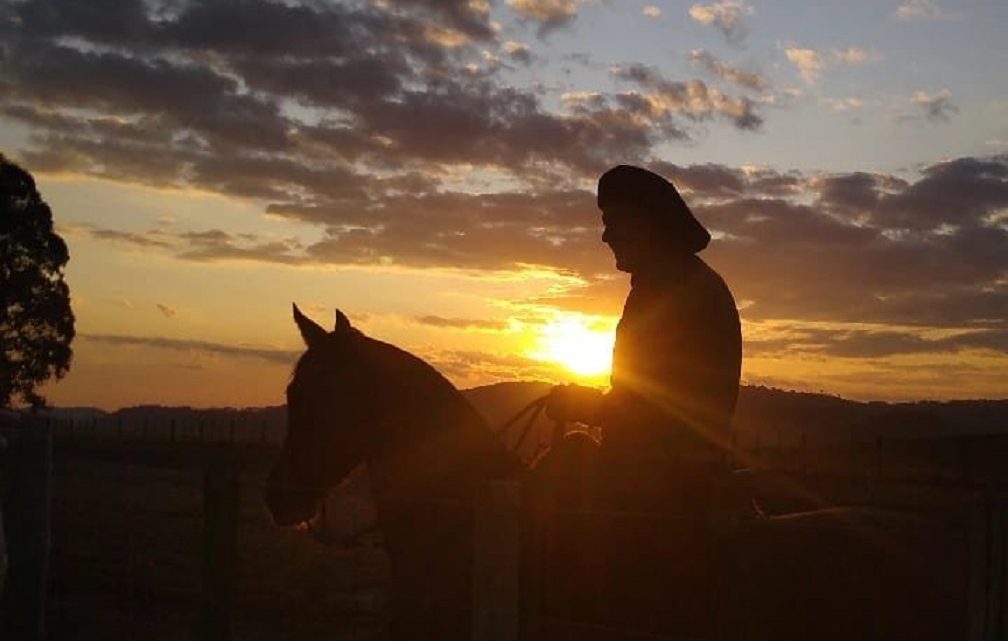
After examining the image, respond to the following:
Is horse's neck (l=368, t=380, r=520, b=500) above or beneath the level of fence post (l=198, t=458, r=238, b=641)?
above

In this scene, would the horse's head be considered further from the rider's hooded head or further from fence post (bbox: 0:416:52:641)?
fence post (bbox: 0:416:52:641)

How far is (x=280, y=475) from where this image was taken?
544 centimetres

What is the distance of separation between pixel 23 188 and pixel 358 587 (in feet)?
91.3

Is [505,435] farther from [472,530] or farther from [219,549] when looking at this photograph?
[219,549]

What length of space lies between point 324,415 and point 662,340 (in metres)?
1.74

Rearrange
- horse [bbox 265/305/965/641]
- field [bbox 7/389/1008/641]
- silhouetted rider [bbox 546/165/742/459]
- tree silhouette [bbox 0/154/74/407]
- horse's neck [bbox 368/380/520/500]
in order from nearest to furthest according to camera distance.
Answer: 1. horse [bbox 265/305/965/641]
2. silhouetted rider [bbox 546/165/742/459]
3. horse's neck [bbox 368/380/520/500]
4. field [bbox 7/389/1008/641]
5. tree silhouette [bbox 0/154/74/407]

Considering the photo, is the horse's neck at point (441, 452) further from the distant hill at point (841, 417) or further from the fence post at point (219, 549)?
the distant hill at point (841, 417)

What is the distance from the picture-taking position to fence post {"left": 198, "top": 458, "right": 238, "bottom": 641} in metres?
5.04

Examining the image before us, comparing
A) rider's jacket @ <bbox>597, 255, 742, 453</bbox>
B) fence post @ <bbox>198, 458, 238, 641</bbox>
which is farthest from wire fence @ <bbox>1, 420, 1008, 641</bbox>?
rider's jacket @ <bbox>597, 255, 742, 453</bbox>

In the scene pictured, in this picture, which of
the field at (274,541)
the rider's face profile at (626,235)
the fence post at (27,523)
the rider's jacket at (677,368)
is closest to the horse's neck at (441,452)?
the field at (274,541)

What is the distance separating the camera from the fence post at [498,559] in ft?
12.9

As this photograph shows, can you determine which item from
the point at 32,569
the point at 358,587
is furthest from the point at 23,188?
the point at 32,569

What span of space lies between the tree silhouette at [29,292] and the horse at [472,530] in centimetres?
3374

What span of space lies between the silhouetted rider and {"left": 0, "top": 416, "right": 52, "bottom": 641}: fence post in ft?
9.95
